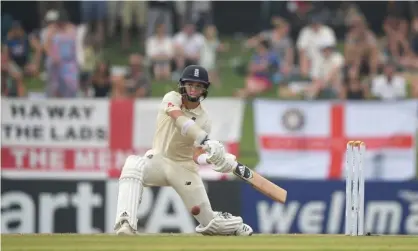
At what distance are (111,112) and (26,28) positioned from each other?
347cm

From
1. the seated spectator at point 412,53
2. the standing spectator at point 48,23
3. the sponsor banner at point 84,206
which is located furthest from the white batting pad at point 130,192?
the seated spectator at point 412,53

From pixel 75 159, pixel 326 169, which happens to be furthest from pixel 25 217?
pixel 326 169

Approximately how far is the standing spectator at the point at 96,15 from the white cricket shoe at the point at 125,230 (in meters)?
9.38

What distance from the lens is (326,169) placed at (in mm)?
18062

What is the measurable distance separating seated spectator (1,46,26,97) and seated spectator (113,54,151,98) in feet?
4.83

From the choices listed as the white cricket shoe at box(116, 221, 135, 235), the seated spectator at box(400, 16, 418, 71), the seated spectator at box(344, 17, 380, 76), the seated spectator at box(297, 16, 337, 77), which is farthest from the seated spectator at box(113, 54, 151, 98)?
the white cricket shoe at box(116, 221, 135, 235)

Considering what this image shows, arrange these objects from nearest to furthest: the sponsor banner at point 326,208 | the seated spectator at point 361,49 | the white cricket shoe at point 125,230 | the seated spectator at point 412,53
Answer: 1. the white cricket shoe at point 125,230
2. the sponsor banner at point 326,208
3. the seated spectator at point 361,49
4. the seated spectator at point 412,53

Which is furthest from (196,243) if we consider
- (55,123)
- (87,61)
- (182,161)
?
(87,61)

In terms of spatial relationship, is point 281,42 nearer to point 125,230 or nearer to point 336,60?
point 336,60

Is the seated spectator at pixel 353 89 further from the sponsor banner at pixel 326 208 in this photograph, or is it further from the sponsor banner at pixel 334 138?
the sponsor banner at pixel 326 208

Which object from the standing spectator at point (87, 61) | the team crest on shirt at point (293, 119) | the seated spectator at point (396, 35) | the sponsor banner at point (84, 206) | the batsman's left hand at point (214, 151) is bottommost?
the sponsor banner at point (84, 206)

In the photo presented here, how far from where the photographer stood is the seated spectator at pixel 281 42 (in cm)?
2036

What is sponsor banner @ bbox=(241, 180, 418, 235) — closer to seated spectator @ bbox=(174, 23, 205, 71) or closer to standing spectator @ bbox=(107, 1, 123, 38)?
seated spectator @ bbox=(174, 23, 205, 71)

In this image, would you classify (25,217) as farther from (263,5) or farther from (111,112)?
(263,5)
